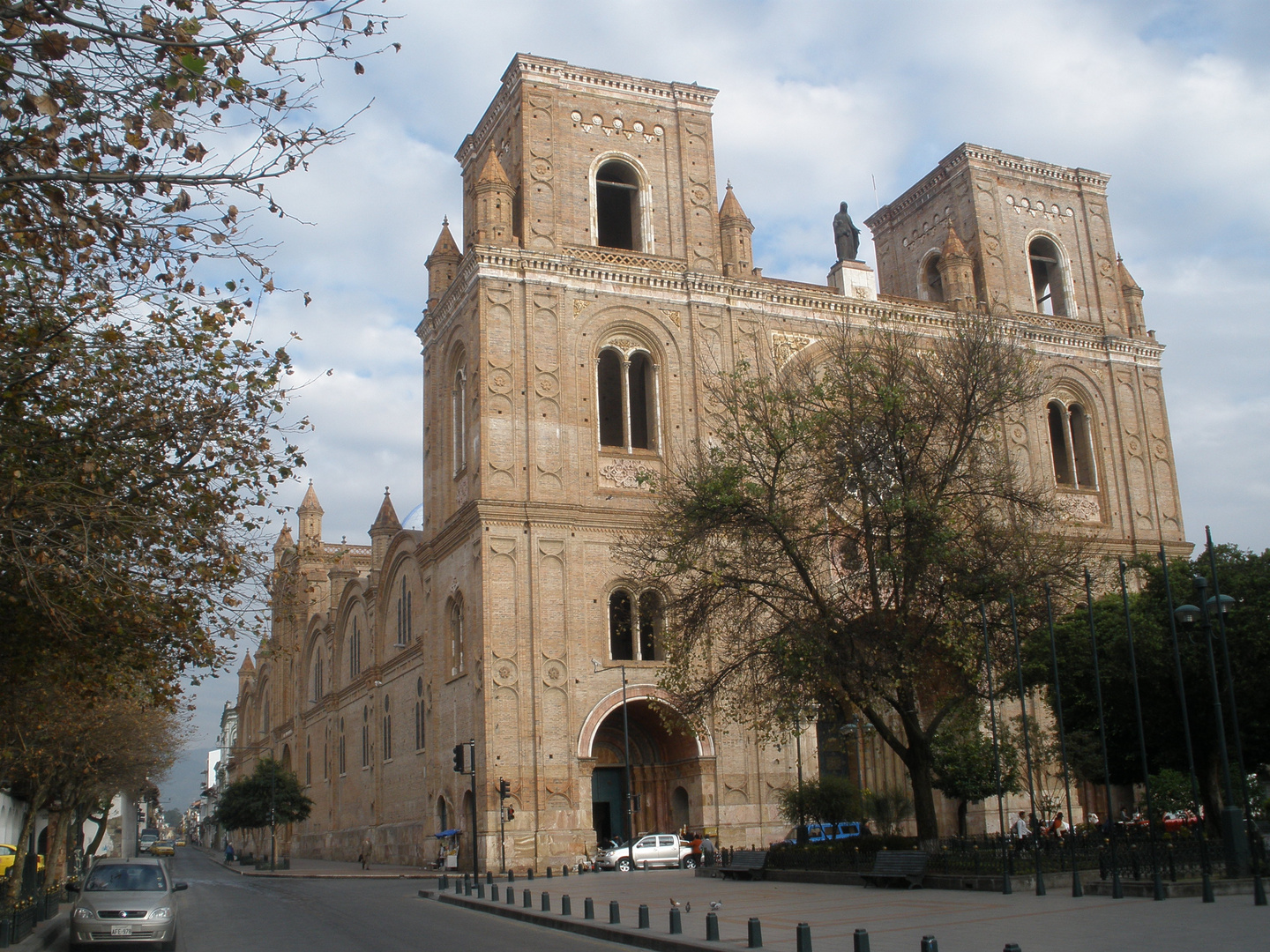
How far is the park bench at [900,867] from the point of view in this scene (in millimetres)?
19297

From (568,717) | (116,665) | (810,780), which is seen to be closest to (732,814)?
(810,780)

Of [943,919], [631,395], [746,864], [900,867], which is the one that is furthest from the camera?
[631,395]

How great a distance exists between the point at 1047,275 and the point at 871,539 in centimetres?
2875

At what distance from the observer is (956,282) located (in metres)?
41.4

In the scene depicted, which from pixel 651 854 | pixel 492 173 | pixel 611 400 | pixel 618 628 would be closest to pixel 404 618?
pixel 611 400

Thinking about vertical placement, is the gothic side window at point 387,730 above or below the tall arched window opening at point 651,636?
below

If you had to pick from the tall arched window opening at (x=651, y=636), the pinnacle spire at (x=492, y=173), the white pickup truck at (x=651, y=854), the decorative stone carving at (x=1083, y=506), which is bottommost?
the white pickup truck at (x=651, y=854)

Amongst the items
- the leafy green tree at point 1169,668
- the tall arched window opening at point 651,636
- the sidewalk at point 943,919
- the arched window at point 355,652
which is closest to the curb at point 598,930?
the sidewalk at point 943,919

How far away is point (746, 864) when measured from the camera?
24109 millimetres

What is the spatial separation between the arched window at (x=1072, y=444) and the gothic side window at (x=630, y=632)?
16.7 m

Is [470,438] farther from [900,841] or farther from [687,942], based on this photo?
[687,942]

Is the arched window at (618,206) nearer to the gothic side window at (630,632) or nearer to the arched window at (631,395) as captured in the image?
the arched window at (631,395)

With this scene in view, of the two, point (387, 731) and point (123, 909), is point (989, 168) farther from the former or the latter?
point (123, 909)

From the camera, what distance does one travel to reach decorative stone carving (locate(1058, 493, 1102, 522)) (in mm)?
40188
